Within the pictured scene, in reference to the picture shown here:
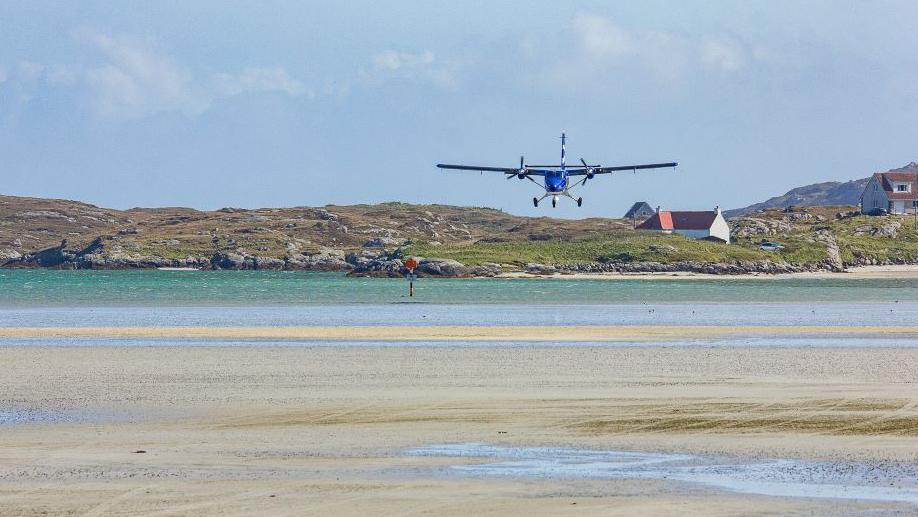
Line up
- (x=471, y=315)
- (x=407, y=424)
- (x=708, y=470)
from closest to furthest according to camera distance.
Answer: (x=708, y=470), (x=407, y=424), (x=471, y=315)

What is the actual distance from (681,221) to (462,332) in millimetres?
140129

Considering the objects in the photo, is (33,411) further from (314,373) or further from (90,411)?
(314,373)

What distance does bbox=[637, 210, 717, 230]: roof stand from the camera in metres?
174

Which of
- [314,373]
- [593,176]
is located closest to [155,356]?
[314,373]

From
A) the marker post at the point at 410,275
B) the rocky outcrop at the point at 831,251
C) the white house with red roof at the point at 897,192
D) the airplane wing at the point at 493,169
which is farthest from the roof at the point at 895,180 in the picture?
the airplane wing at the point at 493,169

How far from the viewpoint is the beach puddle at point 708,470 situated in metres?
14.1

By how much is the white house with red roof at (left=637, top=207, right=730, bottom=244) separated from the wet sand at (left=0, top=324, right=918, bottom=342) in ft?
421

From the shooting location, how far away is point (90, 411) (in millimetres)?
20734

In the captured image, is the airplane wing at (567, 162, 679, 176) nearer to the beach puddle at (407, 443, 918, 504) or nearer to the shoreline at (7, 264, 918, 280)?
the shoreline at (7, 264, 918, 280)

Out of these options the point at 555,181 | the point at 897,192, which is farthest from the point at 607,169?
the point at 897,192

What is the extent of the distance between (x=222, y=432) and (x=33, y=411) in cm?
429

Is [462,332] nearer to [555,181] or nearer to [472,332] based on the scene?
[472,332]

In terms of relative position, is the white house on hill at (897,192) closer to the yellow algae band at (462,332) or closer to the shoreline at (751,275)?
the shoreline at (751,275)

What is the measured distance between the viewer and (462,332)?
4266 cm
